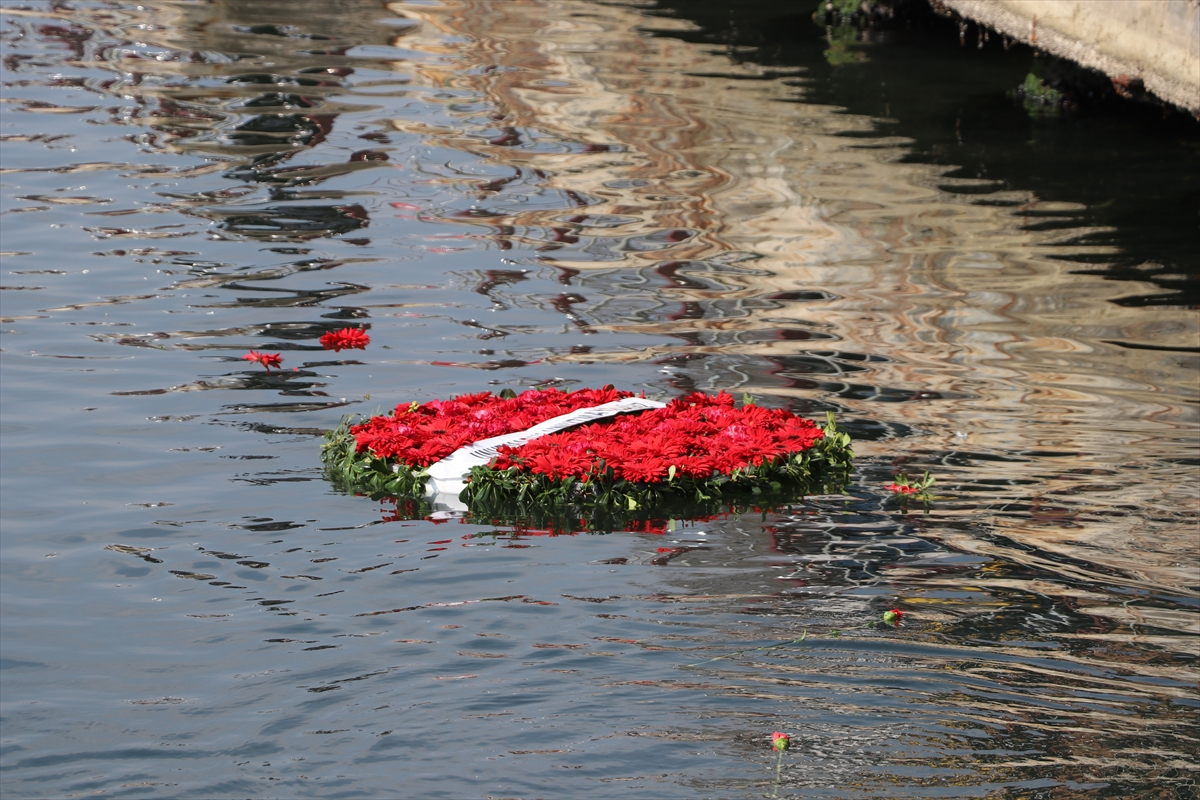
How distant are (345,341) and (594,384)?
1876 mm

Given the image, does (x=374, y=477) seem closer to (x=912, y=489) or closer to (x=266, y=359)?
(x=266, y=359)

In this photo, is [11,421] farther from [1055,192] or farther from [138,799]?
[1055,192]

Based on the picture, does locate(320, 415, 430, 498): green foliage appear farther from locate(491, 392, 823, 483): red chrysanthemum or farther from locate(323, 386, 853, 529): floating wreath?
locate(491, 392, 823, 483): red chrysanthemum

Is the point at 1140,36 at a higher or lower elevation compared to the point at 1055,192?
higher

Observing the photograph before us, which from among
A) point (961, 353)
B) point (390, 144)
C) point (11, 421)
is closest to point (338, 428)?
point (11, 421)

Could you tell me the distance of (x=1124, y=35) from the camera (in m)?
13.5

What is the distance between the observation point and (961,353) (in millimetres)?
10094

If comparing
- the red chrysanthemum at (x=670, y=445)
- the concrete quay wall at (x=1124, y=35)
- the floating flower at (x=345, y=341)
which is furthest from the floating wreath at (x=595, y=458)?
the concrete quay wall at (x=1124, y=35)

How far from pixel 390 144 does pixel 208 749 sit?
11288 millimetres

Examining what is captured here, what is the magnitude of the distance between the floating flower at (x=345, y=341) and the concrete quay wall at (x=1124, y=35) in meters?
7.62

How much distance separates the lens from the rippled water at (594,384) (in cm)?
528

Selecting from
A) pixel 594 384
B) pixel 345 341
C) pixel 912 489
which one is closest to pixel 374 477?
pixel 594 384

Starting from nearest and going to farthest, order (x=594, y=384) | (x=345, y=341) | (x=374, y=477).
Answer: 1. (x=374, y=477)
2. (x=594, y=384)
3. (x=345, y=341)

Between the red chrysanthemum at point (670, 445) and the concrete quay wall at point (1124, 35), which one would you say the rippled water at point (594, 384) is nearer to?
the red chrysanthemum at point (670, 445)
